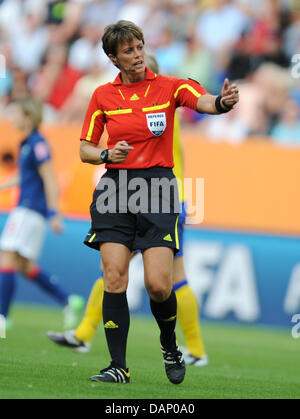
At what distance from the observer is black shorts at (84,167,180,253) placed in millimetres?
5297

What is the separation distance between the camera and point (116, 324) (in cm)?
534

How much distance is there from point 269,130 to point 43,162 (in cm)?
384

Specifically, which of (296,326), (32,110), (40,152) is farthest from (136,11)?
(296,326)

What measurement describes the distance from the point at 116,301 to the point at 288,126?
6.82 meters

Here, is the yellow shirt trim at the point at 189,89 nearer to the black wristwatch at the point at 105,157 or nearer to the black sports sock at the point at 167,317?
the black wristwatch at the point at 105,157

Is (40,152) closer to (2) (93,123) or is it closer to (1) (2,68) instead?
(2) (93,123)

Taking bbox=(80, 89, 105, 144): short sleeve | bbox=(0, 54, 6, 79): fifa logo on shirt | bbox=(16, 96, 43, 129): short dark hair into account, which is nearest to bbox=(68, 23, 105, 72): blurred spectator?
bbox=(0, 54, 6, 79): fifa logo on shirt

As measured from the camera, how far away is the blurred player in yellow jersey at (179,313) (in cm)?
678

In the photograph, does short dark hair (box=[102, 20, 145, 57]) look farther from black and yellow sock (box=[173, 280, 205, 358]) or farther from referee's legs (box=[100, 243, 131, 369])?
black and yellow sock (box=[173, 280, 205, 358])

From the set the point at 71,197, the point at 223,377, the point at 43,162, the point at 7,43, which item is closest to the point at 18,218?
the point at 43,162

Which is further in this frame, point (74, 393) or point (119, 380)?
point (119, 380)

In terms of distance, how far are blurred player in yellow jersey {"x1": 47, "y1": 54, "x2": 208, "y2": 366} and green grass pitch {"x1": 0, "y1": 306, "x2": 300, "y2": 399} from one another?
12cm
